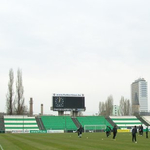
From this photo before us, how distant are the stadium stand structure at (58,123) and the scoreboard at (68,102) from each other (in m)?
4.22

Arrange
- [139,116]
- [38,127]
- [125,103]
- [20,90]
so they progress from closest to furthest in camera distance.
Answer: [38,127] < [20,90] < [139,116] < [125,103]

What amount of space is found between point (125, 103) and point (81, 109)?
52120mm

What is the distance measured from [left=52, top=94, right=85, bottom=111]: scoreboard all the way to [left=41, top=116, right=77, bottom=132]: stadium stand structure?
4.22 metres

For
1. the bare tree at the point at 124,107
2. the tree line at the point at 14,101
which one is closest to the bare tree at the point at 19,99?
the tree line at the point at 14,101

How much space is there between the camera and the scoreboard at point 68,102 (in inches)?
3770

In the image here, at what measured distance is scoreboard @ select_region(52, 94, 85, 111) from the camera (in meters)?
95.8

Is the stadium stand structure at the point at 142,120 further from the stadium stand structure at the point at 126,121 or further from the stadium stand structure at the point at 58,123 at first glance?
the stadium stand structure at the point at 58,123

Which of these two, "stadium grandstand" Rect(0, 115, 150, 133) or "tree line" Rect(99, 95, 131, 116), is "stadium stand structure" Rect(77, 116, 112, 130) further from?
"tree line" Rect(99, 95, 131, 116)

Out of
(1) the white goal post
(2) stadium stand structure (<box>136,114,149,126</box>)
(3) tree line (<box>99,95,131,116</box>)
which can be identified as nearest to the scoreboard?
(1) the white goal post

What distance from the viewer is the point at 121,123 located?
340 feet

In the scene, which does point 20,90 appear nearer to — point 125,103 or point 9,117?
point 9,117

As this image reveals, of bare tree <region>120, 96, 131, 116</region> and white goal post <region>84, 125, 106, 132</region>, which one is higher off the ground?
bare tree <region>120, 96, 131, 116</region>

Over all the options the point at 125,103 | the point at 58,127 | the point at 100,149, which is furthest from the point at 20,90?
the point at 100,149

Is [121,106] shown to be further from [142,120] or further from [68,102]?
[68,102]
